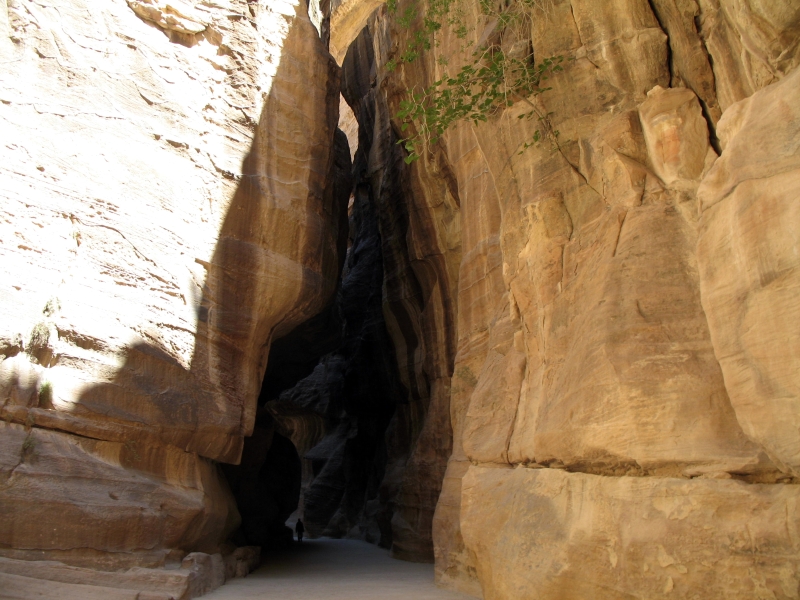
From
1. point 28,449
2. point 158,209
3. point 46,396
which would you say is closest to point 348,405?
point 158,209

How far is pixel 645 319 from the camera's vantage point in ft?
18.6

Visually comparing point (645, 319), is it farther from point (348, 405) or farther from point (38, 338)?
point (348, 405)

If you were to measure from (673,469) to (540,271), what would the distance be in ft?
10.1

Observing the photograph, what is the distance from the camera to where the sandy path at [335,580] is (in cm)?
905

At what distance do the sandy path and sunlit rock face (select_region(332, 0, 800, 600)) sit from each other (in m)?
1.24

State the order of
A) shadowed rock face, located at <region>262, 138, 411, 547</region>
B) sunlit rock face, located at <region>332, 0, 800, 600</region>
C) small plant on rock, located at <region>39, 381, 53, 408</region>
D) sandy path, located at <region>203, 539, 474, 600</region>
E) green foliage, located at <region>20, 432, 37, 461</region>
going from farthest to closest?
shadowed rock face, located at <region>262, 138, 411, 547</region> → sandy path, located at <region>203, 539, 474, 600</region> → small plant on rock, located at <region>39, 381, 53, 408</region> → green foliage, located at <region>20, 432, 37, 461</region> → sunlit rock face, located at <region>332, 0, 800, 600</region>

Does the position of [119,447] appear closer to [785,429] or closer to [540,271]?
[540,271]

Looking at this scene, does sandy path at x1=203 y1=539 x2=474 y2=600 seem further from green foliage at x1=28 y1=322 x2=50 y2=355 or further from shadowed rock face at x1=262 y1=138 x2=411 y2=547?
Result: shadowed rock face at x1=262 y1=138 x2=411 y2=547

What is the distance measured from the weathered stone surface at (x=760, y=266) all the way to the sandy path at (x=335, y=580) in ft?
19.1

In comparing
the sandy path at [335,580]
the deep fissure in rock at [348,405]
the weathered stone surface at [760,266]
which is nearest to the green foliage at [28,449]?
the sandy path at [335,580]

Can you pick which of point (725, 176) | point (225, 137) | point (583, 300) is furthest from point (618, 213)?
point (225, 137)

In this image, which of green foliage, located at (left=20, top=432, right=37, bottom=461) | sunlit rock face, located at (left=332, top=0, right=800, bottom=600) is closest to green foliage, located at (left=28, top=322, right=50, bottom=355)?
green foliage, located at (left=20, top=432, right=37, bottom=461)

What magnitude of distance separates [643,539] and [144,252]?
8.35 m

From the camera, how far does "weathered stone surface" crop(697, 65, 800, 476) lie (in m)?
4.24
